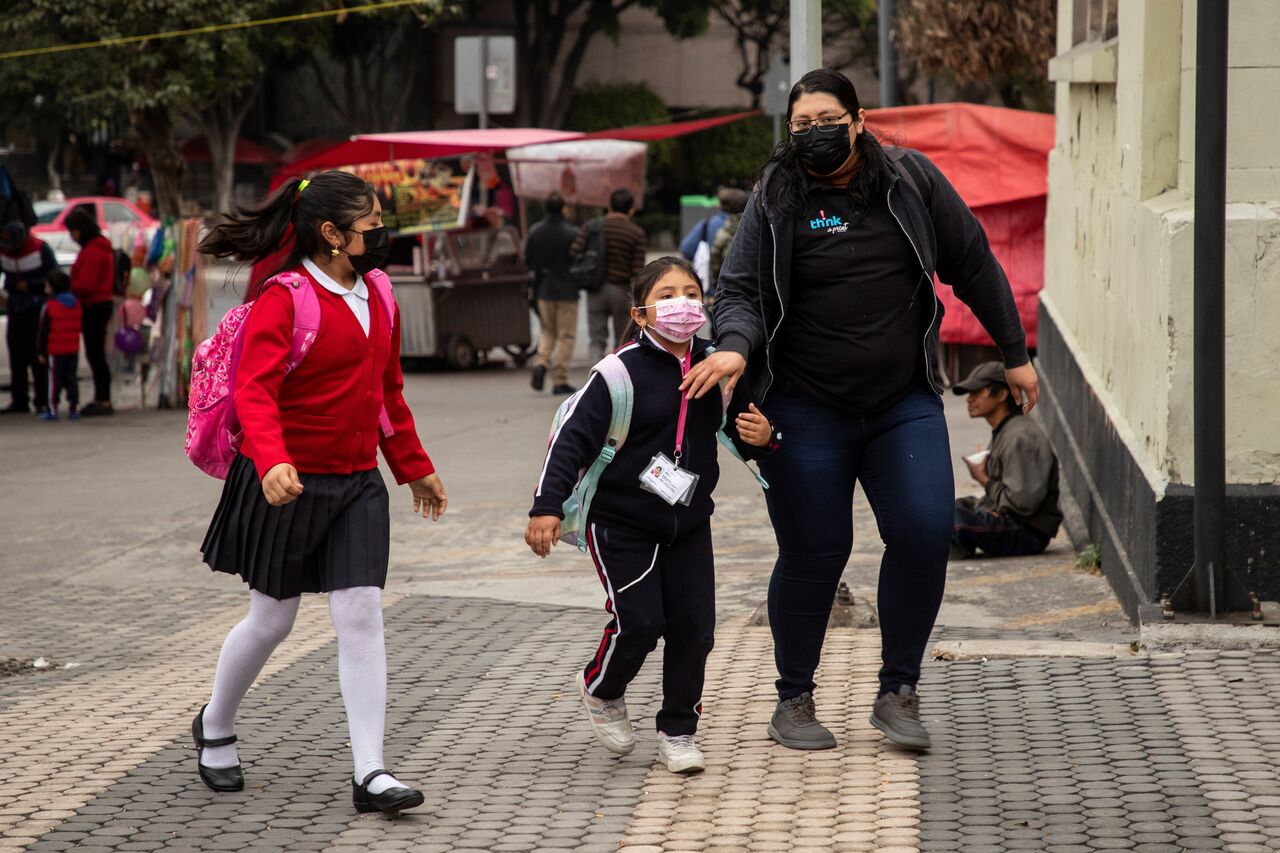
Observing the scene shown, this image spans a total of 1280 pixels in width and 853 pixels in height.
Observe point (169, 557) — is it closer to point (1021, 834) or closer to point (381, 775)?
point (381, 775)

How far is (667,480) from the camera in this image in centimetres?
460

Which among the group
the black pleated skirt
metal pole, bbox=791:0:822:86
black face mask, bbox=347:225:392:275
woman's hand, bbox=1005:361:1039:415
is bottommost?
the black pleated skirt

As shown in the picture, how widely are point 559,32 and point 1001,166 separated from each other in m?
Result: 32.8

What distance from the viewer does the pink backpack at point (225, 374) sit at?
14.8ft

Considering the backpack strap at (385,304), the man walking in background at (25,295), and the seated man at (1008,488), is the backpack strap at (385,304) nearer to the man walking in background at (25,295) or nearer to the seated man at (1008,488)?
the seated man at (1008,488)

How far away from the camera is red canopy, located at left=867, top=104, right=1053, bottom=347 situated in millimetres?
14578

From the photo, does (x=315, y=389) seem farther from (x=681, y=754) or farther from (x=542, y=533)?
(x=681, y=754)

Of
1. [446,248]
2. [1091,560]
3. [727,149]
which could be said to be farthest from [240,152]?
[1091,560]

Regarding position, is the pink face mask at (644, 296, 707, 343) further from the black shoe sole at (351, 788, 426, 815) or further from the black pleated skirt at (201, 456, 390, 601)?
the black shoe sole at (351, 788, 426, 815)

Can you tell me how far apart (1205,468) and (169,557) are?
5.34m

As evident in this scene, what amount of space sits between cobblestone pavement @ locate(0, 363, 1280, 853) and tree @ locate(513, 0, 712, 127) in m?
38.2

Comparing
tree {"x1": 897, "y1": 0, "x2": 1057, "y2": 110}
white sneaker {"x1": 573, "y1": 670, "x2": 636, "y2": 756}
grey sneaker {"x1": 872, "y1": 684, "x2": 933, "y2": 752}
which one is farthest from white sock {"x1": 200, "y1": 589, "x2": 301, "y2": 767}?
tree {"x1": 897, "y1": 0, "x2": 1057, "y2": 110}

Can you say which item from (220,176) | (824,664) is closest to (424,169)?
(824,664)

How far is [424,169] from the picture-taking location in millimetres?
19125
